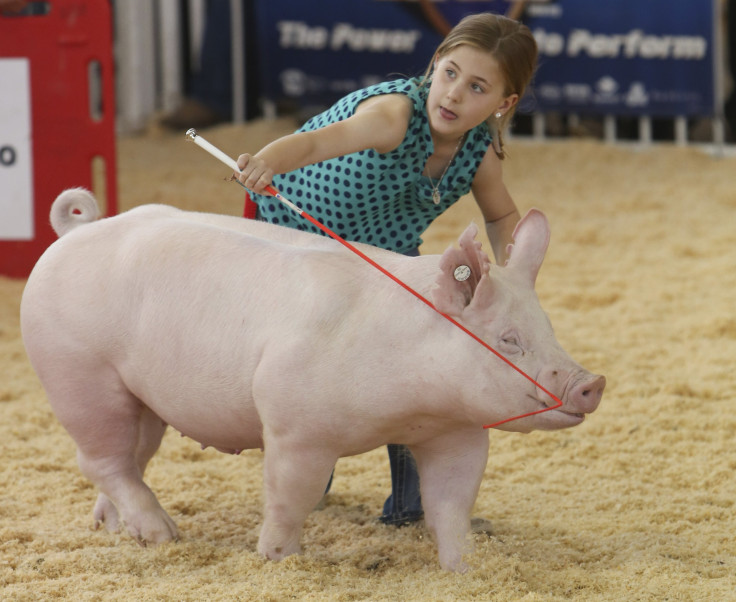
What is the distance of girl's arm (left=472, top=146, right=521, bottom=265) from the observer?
7.96 feet

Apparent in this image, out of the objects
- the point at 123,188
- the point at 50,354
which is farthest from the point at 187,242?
the point at 123,188

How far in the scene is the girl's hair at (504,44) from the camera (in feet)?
7.25

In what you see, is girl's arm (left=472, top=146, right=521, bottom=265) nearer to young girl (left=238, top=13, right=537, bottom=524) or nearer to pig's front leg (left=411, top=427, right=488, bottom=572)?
young girl (left=238, top=13, right=537, bottom=524)

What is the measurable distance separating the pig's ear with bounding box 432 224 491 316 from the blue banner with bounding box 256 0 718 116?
16.4ft

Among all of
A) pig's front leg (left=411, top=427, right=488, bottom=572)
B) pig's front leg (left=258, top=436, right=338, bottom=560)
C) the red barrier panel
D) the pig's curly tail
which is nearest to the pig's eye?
pig's front leg (left=411, top=427, right=488, bottom=572)

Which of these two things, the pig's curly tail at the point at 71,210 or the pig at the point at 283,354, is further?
the pig's curly tail at the point at 71,210

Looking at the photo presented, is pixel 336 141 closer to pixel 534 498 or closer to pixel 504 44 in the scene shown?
pixel 504 44

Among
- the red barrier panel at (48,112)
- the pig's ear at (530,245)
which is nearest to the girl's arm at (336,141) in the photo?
the pig's ear at (530,245)

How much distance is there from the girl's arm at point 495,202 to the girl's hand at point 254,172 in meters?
0.59

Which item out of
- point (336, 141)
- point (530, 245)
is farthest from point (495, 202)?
point (336, 141)

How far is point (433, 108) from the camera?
2254 millimetres

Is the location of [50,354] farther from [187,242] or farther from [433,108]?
[433,108]

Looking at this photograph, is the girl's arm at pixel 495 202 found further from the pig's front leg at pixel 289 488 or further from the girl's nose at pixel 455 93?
the pig's front leg at pixel 289 488

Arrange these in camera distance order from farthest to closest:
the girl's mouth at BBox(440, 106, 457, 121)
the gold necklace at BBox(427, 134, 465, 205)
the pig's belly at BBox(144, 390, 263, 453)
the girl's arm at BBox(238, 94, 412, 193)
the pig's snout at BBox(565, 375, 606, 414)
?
the gold necklace at BBox(427, 134, 465, 205) < the girl's mouth at BBox(440, 106, 457, 121) < the pig's belly at BBox(144, 390, 263, 453) < the girl's arm at BBox(238, 94, 412, 193) < the pig's snout at BBox(565, 375, 606, 414)
